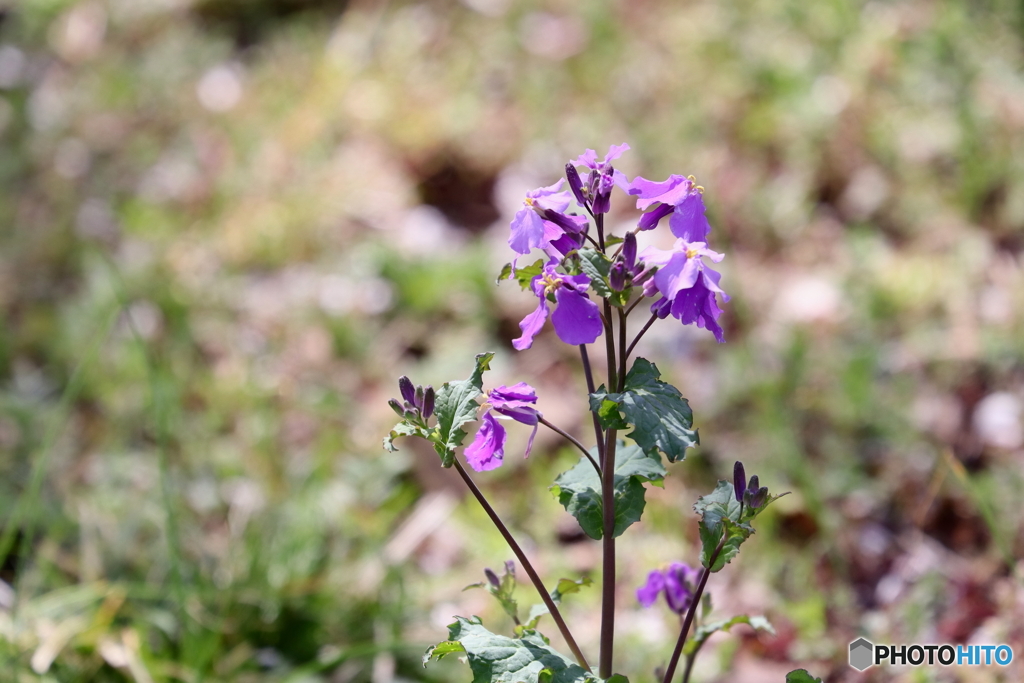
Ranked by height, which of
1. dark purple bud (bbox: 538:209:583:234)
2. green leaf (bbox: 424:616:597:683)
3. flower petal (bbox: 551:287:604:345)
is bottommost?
green leaf (bbox: 424:616:597:683)

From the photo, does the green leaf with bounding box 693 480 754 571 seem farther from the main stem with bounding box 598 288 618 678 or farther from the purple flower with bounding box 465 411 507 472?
the purple flower with bounding box 465 411 507 472

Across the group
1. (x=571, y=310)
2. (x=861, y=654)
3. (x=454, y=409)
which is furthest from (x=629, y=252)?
(x=861, y=654)

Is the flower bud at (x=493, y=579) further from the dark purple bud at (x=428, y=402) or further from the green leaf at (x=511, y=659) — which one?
the dark purple bud at (x=428, y=402)

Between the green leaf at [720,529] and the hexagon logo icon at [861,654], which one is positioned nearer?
the green leaf at [720,529]

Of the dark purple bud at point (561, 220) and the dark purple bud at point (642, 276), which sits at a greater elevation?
the dark purple bud at point (561, 220)

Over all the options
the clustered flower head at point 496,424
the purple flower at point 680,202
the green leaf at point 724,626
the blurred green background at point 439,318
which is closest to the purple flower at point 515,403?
the clustered flower head at point 496,424

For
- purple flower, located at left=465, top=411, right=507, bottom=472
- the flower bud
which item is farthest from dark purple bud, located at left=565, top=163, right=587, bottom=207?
the flower bud

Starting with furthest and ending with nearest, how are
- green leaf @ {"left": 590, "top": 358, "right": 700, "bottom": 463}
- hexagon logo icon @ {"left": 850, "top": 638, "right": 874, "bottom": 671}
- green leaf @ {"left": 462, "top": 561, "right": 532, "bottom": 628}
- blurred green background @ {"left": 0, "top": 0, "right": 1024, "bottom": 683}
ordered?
1. blurred green background @ {"left": 0, "top": 0, "right": 1024, "bottom": 683}
2. hexagon logo icon @ {"left": 850, "top": 638, "right": 874, "bottom": 671}
3. green leaf @ {"left": 462, "top": 561, "right": 532, "bottom": 628}
4. green leaf @ {"left": 590, "top": 358, "right": 700, "bottom": 463}

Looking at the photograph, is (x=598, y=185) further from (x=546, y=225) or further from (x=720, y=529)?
(x=720, y=529)
